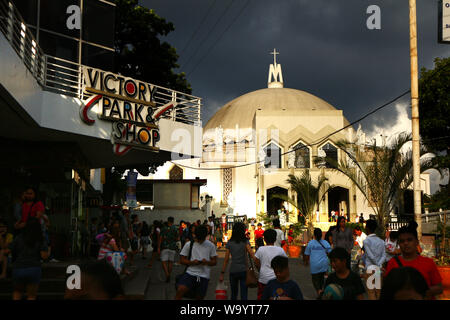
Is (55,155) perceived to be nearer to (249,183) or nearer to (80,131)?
(80,131)

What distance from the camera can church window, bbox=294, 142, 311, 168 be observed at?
39.4 metres

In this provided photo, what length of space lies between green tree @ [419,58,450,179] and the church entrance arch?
1091 centimetres

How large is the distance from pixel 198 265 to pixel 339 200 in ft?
119

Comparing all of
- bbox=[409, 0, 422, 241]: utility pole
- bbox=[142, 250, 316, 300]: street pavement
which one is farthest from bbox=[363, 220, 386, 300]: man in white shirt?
bbox=[409, 0, 422, 241]: utility pole

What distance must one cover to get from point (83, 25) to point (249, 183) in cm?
3439

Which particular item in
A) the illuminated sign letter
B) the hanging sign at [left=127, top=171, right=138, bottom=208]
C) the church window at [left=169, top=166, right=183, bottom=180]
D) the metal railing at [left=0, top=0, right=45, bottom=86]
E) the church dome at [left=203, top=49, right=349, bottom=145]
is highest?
the church dome at [left=203, top=49, right=349, bottom=145]

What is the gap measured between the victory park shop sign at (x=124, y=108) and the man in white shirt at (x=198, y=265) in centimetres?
727

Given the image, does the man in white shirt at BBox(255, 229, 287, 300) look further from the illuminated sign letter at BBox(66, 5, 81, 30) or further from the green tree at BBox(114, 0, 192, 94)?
the green tree at BBox(114, 0, 192, 94)

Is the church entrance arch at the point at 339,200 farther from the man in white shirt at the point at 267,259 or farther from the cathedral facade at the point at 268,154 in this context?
the man in white shirt at the point at 267,259

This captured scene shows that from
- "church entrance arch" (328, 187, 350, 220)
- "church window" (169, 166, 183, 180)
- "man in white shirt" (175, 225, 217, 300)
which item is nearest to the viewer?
"man in white shirt" (175, 225, 217, 300)

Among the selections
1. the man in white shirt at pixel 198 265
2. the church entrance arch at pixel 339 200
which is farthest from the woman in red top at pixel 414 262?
the church entrance arch at pixel 339 200
